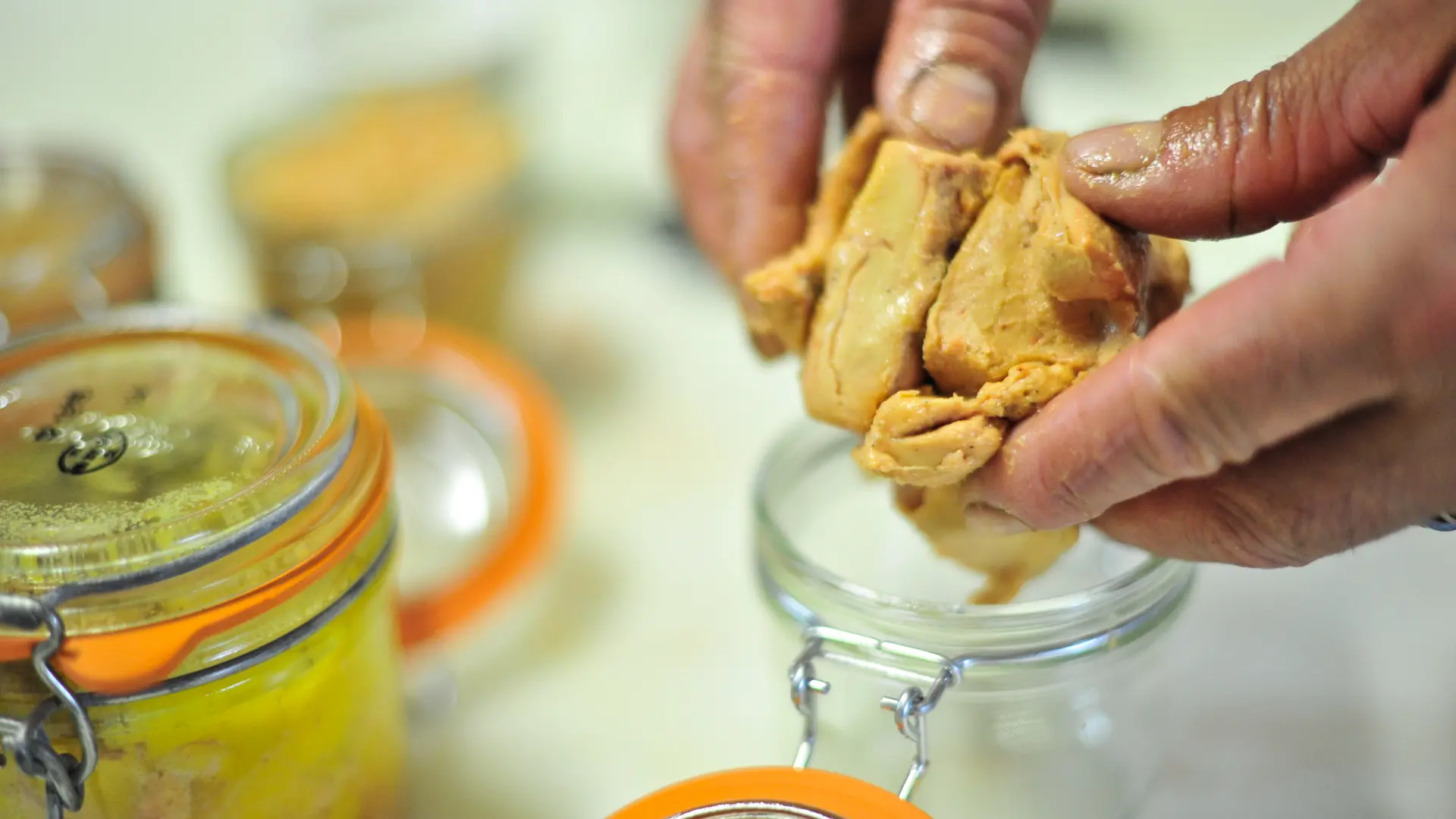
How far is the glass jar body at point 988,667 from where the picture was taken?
0.60 m

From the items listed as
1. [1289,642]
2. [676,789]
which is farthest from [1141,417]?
[1289,642]

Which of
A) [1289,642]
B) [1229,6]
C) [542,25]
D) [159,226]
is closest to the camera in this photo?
[1289,642]

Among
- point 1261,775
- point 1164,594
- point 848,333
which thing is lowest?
point 1261,775

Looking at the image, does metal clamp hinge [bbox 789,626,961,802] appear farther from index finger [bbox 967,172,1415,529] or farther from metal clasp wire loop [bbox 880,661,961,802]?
index finger [bbox 967,172,1415,529]

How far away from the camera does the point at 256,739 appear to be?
557mm

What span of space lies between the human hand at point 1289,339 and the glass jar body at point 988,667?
0.22 feet

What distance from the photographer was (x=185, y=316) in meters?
0.69

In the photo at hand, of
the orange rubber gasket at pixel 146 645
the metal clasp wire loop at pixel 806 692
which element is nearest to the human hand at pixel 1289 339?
the metal clasp wire loop at pixel 806 692

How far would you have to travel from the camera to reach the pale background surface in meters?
0.72

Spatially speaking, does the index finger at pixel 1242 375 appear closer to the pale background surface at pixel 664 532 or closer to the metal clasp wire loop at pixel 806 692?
the metal clasp wire loop at pixel 806 692

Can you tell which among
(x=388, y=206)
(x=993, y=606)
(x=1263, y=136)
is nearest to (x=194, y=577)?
(x=993, y=606)

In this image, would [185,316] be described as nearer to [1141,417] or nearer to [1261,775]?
[1141,417]

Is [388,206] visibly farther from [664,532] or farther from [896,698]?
[896,698]

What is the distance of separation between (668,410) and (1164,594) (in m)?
0.54
